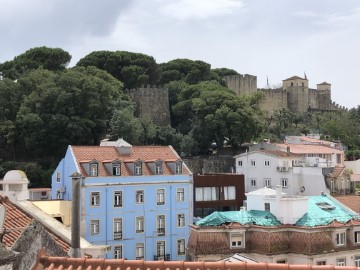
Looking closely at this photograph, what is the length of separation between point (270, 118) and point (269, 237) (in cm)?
7006

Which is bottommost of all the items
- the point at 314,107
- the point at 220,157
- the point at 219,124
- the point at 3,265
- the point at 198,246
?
the point at 198,246

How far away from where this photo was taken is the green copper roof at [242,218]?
30062 millimetres

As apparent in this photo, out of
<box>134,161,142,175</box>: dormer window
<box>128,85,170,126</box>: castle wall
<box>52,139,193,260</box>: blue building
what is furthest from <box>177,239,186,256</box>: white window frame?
<box>128,85,170,126</box>: castle wall

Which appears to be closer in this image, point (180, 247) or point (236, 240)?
point (236, 240)

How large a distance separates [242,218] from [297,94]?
80590mm

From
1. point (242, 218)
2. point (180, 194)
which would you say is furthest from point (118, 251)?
point (242, 218)

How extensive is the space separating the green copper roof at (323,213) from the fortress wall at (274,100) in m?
68.1

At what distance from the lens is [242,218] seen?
3066 cm

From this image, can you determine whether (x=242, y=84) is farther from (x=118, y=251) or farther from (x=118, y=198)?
(x=118, y=251)

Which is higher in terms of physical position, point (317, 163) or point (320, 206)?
point (317, 163)

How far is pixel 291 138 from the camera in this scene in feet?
240

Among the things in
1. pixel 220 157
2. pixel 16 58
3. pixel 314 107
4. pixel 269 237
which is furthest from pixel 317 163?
pixel 314 107

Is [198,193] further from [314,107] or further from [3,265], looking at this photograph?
[314,107]

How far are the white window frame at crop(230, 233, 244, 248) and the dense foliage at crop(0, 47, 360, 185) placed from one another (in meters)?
25.1
